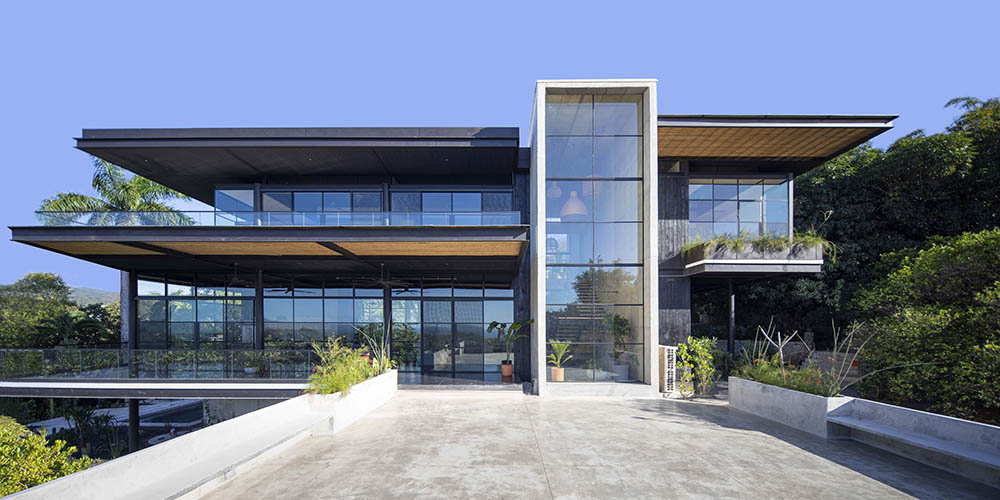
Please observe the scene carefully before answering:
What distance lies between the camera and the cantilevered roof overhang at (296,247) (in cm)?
1080

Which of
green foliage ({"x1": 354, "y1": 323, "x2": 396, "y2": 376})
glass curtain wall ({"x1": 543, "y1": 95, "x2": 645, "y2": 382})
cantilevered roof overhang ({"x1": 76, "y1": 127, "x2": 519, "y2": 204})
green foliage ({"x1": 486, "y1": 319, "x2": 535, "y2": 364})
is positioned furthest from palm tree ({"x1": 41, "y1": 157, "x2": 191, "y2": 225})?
glass curtain wall ({"x1": 543, "y1": 95, "x2": 645, "y2": 382})

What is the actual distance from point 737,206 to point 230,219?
14.4 metres

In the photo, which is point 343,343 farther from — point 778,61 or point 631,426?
point 778,61

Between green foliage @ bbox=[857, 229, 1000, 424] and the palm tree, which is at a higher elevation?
the palm tree

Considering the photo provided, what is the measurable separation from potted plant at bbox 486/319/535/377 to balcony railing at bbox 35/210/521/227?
135 inches

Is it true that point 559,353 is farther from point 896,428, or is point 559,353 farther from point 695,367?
point 896,428

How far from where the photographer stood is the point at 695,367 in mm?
12203

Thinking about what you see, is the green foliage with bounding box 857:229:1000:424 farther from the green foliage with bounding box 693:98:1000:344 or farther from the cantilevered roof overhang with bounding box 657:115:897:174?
the green foliage with bounding box 693:98:1000:344

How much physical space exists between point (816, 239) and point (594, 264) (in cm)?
639

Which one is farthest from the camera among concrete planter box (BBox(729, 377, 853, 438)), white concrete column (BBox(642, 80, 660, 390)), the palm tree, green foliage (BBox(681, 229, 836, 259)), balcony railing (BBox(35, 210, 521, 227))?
the palm tree

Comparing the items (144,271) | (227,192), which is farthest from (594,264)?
(144,271)

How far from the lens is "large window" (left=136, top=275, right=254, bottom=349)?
50.6 ft

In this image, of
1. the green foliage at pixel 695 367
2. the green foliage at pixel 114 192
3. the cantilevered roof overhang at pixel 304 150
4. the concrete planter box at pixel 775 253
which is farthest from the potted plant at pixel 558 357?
the green foliage at pixel 114 192

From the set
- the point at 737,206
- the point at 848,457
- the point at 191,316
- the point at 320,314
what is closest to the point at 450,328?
the point at 320,314
